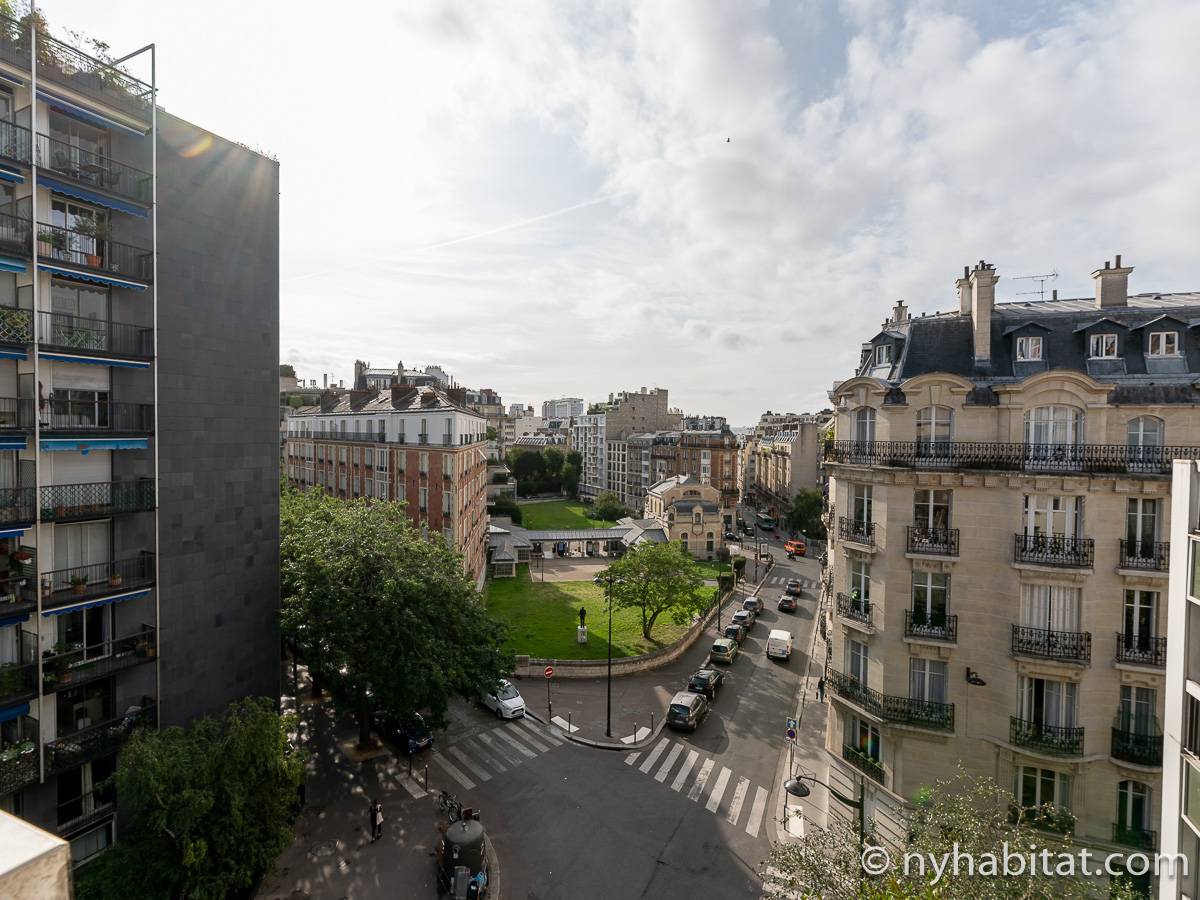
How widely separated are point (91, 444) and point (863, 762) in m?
26.7

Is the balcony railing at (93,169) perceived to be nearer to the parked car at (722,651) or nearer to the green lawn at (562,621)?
the green lawn at (562,621)

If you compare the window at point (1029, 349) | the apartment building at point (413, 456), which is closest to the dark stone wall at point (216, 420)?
the apartment building at point (413, 456)

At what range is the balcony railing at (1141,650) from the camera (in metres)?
17.2

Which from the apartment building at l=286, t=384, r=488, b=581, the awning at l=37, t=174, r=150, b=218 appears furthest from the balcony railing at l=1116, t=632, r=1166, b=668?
the awning at l=37, t=174, r=150, b=218

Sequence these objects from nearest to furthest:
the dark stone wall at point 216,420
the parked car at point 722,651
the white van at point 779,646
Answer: the dark stone wall at point 216,420
the parked car at point 722,651
the white van at point 779,646

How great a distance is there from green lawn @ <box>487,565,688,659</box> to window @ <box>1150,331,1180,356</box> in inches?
1081

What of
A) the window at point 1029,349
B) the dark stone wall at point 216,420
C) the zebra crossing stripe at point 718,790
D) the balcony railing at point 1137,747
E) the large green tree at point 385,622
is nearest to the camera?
the balcony railing at point 1137,747

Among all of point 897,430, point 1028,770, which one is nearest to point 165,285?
point 897,430

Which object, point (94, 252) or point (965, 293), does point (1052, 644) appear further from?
point (94, 252)

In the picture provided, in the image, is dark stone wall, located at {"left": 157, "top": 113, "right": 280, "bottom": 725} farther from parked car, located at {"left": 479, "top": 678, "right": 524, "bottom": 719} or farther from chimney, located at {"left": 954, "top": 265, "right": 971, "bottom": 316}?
chimney, located at {"left": 954, "top": 265, "right": 971, "bottom": 316}

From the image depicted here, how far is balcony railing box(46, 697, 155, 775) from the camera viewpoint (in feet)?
53.7

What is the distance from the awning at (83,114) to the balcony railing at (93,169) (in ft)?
2.92

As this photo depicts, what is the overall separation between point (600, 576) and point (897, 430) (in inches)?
923

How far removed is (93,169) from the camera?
17.9 m
